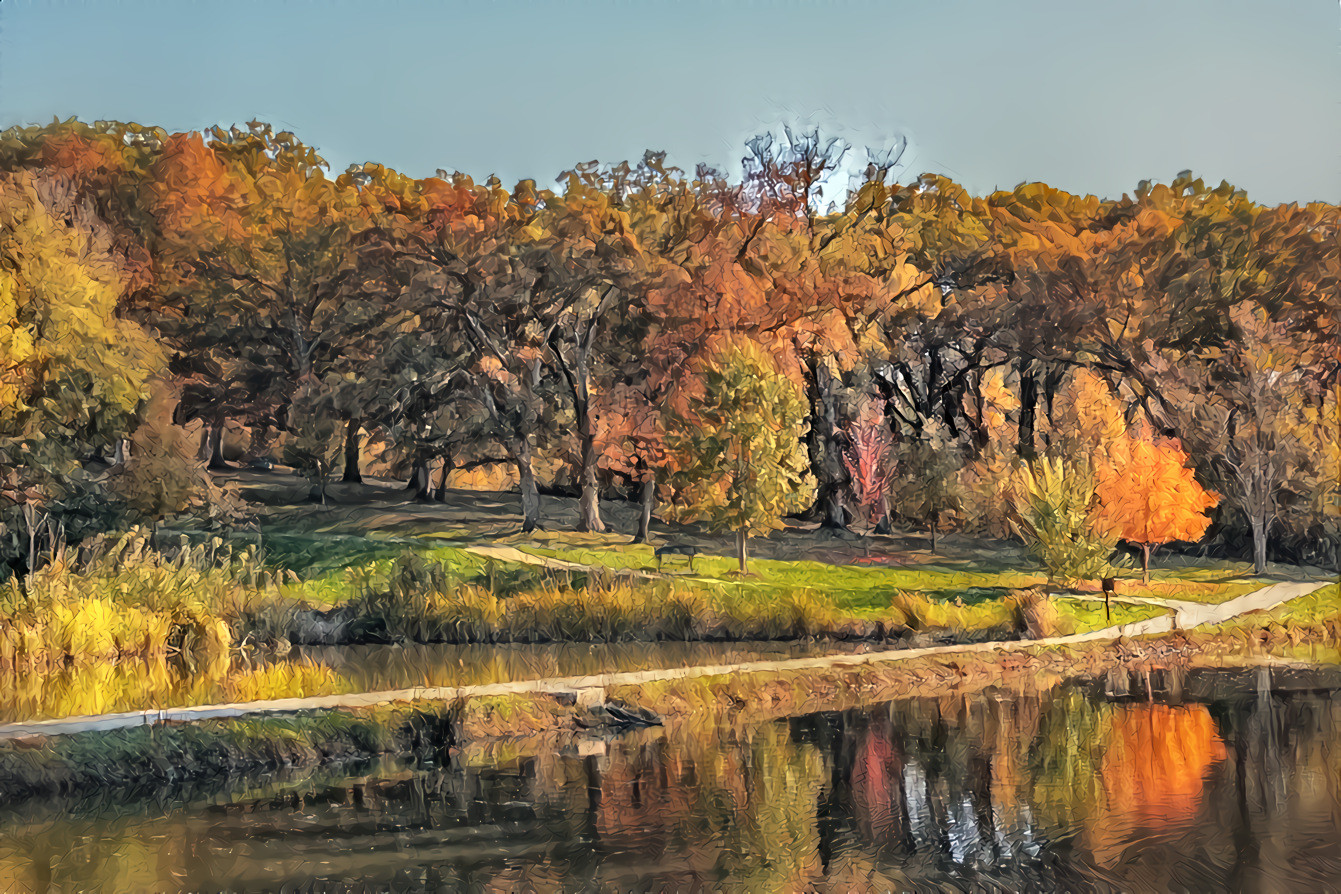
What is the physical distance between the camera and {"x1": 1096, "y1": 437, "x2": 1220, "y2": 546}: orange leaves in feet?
140

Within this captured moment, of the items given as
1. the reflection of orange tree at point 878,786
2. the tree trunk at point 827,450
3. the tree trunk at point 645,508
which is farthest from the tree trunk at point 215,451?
the reflection of orange tree at point 878,786

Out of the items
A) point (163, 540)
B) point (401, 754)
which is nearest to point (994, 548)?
point (163, 540)

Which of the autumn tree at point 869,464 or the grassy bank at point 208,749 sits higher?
the autumn tree at point 869,464

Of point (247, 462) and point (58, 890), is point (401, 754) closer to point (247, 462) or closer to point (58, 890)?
point (58, 890)

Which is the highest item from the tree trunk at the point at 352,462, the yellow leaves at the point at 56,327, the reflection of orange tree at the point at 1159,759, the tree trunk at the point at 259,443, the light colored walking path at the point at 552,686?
the yellow leaves at the point at 56,327

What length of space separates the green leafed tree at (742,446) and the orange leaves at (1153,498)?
10239mm

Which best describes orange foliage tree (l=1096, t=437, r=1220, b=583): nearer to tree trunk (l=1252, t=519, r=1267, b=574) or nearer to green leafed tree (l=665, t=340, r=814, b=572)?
tree trunk (l=1252, t=519, r=1267, b=574)

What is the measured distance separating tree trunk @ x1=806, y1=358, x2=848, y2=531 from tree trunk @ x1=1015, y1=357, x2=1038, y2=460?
735 cm

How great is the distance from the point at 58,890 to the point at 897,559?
36.5 m

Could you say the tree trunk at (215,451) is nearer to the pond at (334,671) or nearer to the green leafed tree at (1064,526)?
the pond at (334,671)

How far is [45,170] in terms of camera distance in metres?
40.6

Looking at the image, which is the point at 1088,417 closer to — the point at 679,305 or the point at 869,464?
the point at 869,464

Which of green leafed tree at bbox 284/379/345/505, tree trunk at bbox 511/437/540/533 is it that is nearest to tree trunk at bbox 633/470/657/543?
tree trunk at bbox 511/437/540/533

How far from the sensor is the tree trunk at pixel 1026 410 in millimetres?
54350
